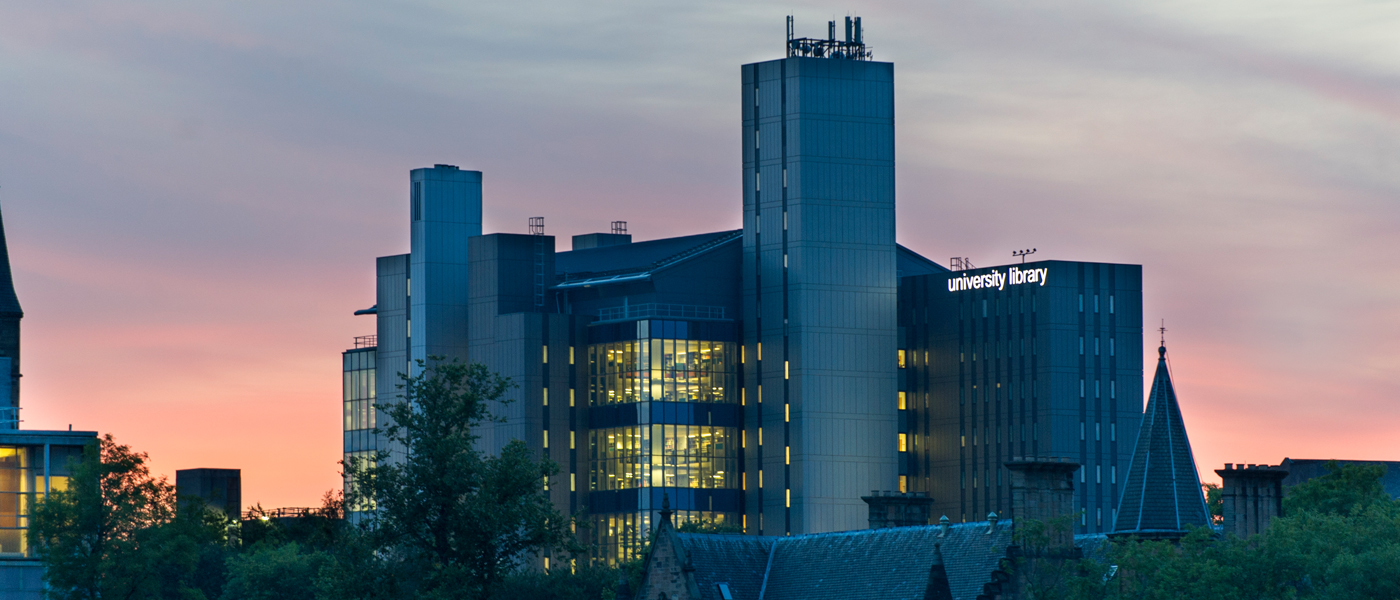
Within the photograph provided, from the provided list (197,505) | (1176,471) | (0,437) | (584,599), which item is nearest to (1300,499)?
(584,599)

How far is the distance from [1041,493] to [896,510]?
57.0 feet

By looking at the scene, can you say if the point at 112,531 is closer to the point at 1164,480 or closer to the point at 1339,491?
the point at 1164,480

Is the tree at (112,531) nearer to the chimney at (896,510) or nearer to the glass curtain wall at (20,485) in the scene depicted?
the glass curtain wall at (20,485)

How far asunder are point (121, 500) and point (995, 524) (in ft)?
173

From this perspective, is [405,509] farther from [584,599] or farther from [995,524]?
[584,599]

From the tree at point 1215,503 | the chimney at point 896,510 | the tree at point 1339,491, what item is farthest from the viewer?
the tree at point 1215,503

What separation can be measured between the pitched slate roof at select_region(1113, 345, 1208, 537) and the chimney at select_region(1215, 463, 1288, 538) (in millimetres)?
4125

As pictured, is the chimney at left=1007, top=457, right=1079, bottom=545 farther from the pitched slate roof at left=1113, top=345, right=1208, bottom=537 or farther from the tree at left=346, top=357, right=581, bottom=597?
the tree at left=346, top=357, right=581, bottom=597

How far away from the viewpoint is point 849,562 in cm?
11362

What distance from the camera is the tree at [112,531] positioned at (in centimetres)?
13600

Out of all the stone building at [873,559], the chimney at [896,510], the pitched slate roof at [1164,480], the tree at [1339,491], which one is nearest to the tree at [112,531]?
the stone building at [873,559]

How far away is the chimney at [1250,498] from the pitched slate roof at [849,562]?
41.4 ft

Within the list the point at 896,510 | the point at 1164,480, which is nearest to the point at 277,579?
the point at 896,510

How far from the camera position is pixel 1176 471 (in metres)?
111
